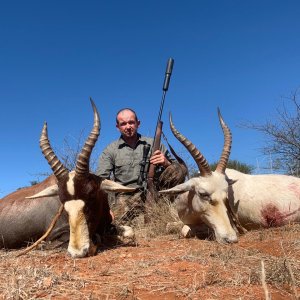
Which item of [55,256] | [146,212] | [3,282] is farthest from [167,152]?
[3,282]

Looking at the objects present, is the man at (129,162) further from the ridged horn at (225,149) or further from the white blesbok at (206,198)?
the ridged horn at (225,149)

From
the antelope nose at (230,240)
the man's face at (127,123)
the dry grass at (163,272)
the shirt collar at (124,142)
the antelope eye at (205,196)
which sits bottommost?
the dry grass at (163,272)

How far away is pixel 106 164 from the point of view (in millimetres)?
7094

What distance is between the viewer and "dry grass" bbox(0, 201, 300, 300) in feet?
8.84

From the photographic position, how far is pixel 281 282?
2.79m

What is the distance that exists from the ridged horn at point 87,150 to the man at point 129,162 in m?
2.12

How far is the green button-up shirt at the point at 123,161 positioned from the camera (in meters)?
7.03

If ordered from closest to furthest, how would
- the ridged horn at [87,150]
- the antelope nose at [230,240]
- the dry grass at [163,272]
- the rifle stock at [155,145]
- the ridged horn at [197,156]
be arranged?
the dry grass at [163,272] → the ridged horn at [87,150] → the antelope nose at [230,240] → the ridged horn at [197,156] → the rifle stock at [155,145]

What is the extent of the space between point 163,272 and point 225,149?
257 centimetres

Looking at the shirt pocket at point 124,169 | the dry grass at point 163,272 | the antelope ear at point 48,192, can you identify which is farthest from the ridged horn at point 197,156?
the shirt pocket at point 124,169

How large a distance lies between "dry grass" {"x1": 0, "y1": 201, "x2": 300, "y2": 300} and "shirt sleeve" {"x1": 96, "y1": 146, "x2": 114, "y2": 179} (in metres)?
2.45

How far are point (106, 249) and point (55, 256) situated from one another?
68 centimetres

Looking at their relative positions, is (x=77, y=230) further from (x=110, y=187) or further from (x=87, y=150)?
(x=87, y=150)

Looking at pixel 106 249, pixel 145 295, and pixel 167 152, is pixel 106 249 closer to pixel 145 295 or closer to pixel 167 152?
pixel 145 295
